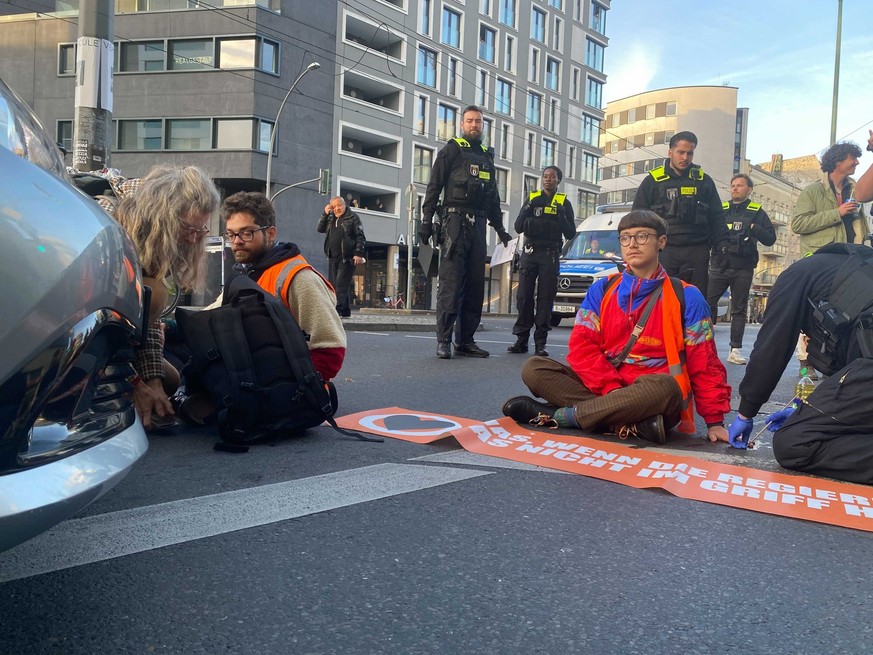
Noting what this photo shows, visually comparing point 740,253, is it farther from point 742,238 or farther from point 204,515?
point 204,515

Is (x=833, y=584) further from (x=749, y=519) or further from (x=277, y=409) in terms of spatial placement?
(x=277, y=409)

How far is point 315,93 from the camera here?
112 feet

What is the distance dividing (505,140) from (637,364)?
140 feet

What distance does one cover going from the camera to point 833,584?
195 centimetres

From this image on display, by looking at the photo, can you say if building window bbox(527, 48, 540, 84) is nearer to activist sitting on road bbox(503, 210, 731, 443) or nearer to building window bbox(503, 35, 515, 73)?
building window bbox(503, 35, 515, 73)

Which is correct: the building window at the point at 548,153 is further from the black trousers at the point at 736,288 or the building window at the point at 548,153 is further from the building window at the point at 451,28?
the black trousers at the point at 736,288

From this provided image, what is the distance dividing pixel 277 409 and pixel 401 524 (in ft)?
4.01

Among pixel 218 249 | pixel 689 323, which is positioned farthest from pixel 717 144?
pixel 689 323

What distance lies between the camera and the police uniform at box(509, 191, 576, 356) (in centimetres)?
836

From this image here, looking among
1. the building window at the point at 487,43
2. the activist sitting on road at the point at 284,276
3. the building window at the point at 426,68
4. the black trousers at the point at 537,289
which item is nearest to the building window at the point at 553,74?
the building window at the point at 487,43

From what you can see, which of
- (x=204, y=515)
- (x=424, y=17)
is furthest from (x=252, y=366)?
(x=424, y=17)

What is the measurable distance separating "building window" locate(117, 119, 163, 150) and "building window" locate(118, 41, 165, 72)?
2.35 m

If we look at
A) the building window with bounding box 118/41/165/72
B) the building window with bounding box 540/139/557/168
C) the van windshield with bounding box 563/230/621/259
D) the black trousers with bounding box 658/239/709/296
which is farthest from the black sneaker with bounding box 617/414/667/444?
the building window with bounding box 540/139/557/168

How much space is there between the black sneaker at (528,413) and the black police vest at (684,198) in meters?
3.54
